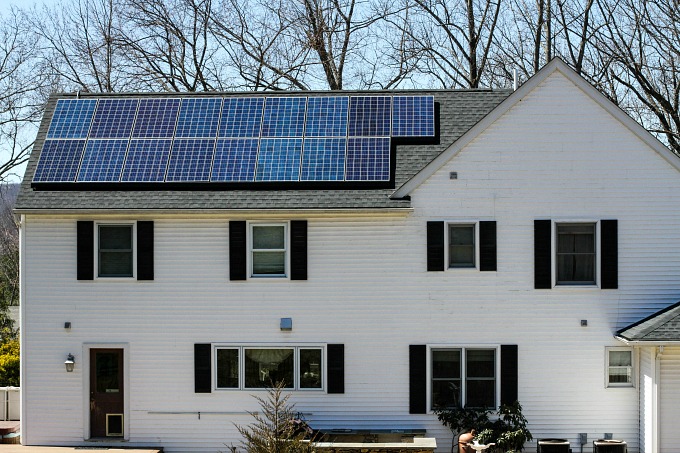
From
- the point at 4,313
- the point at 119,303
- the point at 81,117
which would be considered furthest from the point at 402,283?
the point at 4,313

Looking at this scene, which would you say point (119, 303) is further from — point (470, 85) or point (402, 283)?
point (470, 85)

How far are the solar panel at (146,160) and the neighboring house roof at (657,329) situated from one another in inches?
417

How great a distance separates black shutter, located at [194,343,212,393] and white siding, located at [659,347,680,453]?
371 inches

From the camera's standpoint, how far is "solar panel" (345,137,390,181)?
19297mm

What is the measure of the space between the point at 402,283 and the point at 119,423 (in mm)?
6954

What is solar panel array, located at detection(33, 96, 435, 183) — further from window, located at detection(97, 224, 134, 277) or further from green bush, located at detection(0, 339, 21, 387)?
green bush, located at detection(0, 339, 21, 387)

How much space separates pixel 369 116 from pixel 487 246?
4307 mm

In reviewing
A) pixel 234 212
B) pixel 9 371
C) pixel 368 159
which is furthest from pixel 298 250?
pixel 9 371

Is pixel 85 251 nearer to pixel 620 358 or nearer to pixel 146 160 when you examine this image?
pixel 146 160

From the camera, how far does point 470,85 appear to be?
124ft

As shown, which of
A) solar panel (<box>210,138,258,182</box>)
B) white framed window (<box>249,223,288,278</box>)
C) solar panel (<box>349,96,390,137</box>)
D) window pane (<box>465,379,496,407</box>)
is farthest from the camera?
solar panel (<box>349,96,390,137</box>)

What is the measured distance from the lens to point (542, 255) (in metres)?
18.8

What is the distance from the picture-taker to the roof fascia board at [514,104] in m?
18.6

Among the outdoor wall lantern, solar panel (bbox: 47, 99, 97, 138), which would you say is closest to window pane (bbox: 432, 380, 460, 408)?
the outdoor wall lantern
